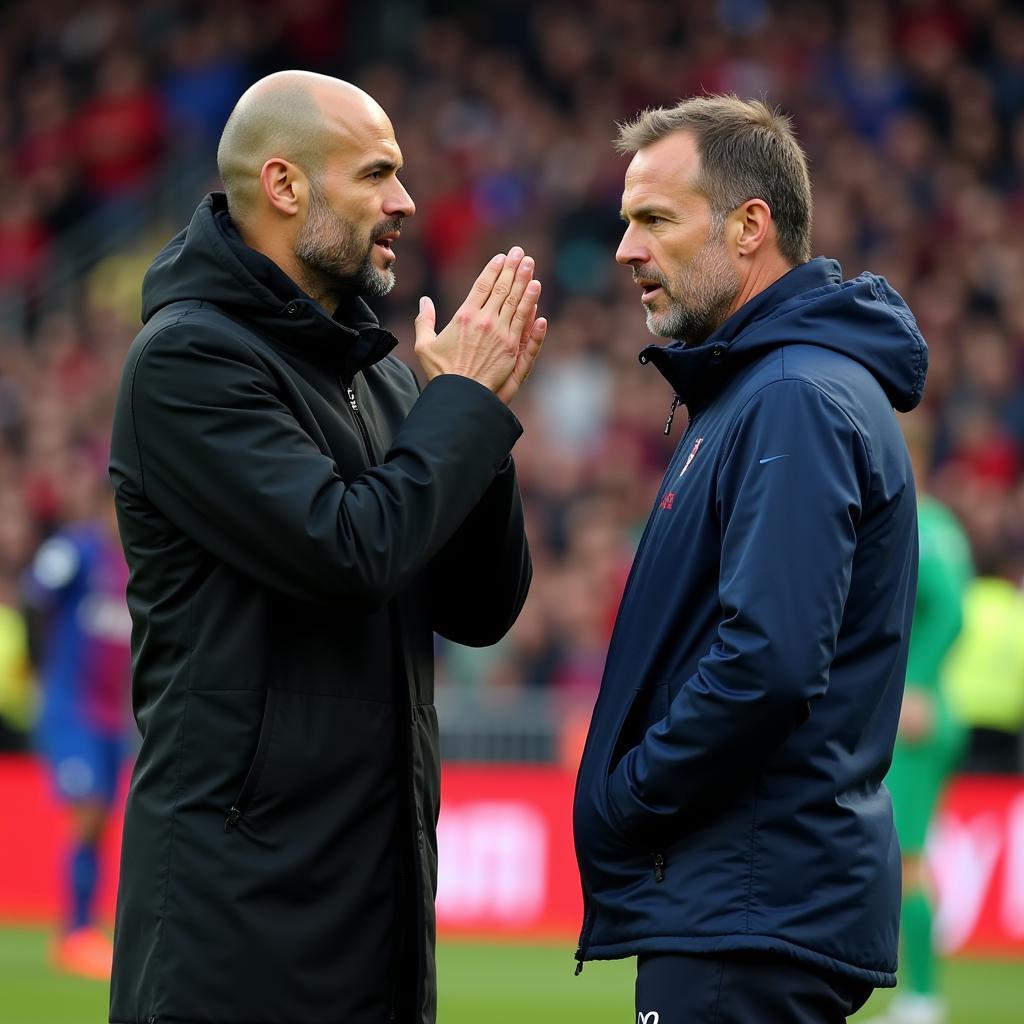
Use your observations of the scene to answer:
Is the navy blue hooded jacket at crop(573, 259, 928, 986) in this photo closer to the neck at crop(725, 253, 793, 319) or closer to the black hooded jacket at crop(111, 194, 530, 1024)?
the neck at crop(725, 253, 793, 319)

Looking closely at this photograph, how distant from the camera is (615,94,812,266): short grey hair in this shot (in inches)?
148

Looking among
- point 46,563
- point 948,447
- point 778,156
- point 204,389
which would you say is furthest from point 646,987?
point 948,447

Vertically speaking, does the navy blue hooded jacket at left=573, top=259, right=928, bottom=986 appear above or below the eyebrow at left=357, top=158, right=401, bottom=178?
below

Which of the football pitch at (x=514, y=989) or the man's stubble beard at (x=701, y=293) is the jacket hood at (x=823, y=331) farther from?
the football pitch at (x=514, y=989)

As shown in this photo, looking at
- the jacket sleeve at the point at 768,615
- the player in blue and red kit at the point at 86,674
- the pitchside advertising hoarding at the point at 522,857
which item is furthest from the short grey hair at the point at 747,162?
the pitchside advertising hoarding at the point at 522,857

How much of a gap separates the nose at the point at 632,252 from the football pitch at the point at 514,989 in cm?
479

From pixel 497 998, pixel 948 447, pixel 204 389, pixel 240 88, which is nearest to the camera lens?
pixel 204 389

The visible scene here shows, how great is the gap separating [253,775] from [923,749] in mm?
4890

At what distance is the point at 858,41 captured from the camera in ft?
50.4

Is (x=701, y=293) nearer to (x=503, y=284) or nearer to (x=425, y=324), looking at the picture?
(x=503, y=284)

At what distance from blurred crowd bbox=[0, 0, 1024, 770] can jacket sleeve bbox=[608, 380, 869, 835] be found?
7589 mm

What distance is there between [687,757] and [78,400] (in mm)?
12255

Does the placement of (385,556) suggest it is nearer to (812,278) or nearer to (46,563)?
(812,278)

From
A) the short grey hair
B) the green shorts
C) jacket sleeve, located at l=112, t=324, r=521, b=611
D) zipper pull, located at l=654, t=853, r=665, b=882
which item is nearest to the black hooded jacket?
jacket sleeve, located at l=112, t=324, r=521, b=611
